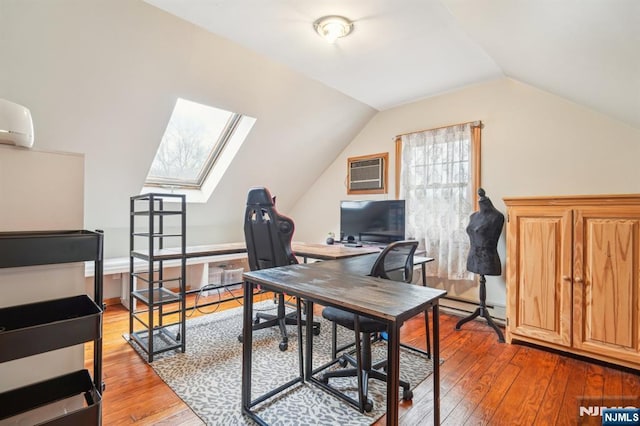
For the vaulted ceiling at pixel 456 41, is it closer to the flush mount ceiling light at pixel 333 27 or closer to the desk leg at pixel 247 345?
the flush mount ceiling light at pixel 333 27

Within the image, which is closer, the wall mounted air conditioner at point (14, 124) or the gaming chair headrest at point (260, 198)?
the wall mounted air conditioner at point (14, 124)

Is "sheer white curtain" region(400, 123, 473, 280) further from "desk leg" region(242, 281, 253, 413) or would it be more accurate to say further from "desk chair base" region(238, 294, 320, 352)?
"desk leg" region(242, 281, 253, 413)

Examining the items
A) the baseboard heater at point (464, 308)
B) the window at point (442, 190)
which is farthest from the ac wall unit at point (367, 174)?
the baseboard heater at point (464, 308)

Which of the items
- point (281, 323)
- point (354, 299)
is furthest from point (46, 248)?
point (281, 323)

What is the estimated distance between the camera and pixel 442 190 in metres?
3.46

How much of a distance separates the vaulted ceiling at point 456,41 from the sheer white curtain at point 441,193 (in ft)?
2.14

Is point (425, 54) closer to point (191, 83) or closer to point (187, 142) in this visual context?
point (191, 83)

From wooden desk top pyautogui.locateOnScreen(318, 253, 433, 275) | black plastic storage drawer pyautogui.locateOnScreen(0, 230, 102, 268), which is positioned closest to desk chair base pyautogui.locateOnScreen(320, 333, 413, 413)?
wooden desk top pyautogui.locateOnScreen(318, 253, 433, 275)

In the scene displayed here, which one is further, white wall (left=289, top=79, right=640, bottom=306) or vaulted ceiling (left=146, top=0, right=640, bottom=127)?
white wall (left=289, top=79, right=640, bottom=306)

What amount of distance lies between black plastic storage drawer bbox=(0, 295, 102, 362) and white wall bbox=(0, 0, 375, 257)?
1.90 metres

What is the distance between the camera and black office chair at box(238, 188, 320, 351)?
244cm

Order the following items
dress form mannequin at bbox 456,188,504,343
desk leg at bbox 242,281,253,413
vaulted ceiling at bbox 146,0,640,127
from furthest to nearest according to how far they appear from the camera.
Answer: dress form mannequin at bbox 456,188,504,343
desk leg at bbox 242,281,253,413
vaulted ceiling at bbox 146,0,640,127

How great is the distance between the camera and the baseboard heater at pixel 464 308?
10.2ft

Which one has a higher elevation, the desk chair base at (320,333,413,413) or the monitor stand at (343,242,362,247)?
the monitor stand at (343,242,362,247)
